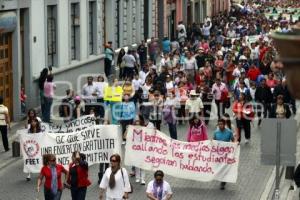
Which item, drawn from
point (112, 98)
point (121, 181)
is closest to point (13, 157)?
point (112, 98)

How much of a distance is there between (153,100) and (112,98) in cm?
123

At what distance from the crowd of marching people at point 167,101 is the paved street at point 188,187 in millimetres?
320

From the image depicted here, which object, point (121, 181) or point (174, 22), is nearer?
point (121, 181)

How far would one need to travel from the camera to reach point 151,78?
84.6ft

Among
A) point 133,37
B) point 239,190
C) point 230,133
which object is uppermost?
point 133,37

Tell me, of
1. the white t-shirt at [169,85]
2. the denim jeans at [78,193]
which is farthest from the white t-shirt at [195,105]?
the denim jeans at [78,193]

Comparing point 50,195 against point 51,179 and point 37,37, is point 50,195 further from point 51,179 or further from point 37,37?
point 37,37

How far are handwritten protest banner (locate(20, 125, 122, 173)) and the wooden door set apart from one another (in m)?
7.42

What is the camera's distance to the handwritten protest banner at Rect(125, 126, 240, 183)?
16.0 metres

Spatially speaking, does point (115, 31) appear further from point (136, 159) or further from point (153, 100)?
point (136, 159)

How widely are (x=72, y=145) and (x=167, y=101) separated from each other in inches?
209

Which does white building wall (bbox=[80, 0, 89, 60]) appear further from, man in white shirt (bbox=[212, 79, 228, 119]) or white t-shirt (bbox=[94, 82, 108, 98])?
man in white shirt (bbox=[212, 79, 228, 119])

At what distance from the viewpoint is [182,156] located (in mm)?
16281

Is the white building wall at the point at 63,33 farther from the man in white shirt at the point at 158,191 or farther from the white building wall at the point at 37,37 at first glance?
the man in white shirt at the point at 158,191
